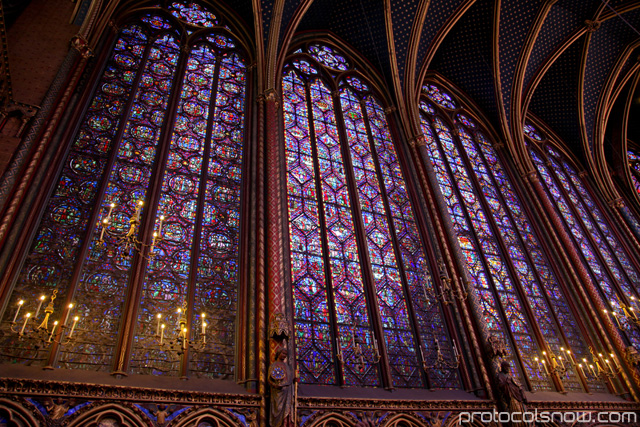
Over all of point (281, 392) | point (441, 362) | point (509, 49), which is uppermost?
point (509, 49)

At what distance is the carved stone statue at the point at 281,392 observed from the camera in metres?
6.32

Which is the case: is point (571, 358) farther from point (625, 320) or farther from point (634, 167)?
point (634, 167)

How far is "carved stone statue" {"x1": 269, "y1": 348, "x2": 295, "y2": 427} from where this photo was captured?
6316 mm

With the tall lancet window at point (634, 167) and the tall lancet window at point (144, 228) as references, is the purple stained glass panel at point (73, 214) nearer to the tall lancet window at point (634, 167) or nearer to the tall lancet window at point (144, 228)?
the tall lancet window at point (144, 228)

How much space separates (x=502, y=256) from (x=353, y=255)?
15.0 feet

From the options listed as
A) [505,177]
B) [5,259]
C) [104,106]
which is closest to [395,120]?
[505,177]

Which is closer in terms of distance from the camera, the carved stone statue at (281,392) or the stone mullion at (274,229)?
the carved stone statue at (281,392)

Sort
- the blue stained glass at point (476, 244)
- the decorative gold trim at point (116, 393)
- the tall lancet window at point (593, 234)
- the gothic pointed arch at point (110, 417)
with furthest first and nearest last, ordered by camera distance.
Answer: the tall lancet window at point (593, 234) → the blue stained glass at point (476, 244) → the gothic pointed arch at point (110, 417) → the decorative gold trim at point (116, 393)

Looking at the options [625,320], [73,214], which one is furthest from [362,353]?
[625,320]

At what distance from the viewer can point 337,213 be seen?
10.2 metres

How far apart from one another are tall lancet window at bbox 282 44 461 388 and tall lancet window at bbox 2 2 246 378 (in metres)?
1.42

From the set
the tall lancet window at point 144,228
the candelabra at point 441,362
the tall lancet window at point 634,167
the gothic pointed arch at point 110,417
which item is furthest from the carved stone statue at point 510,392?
the tall lancet window at point 634,167

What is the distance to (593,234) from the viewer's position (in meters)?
14.3

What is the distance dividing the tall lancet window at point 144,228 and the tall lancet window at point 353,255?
4.65 feet
